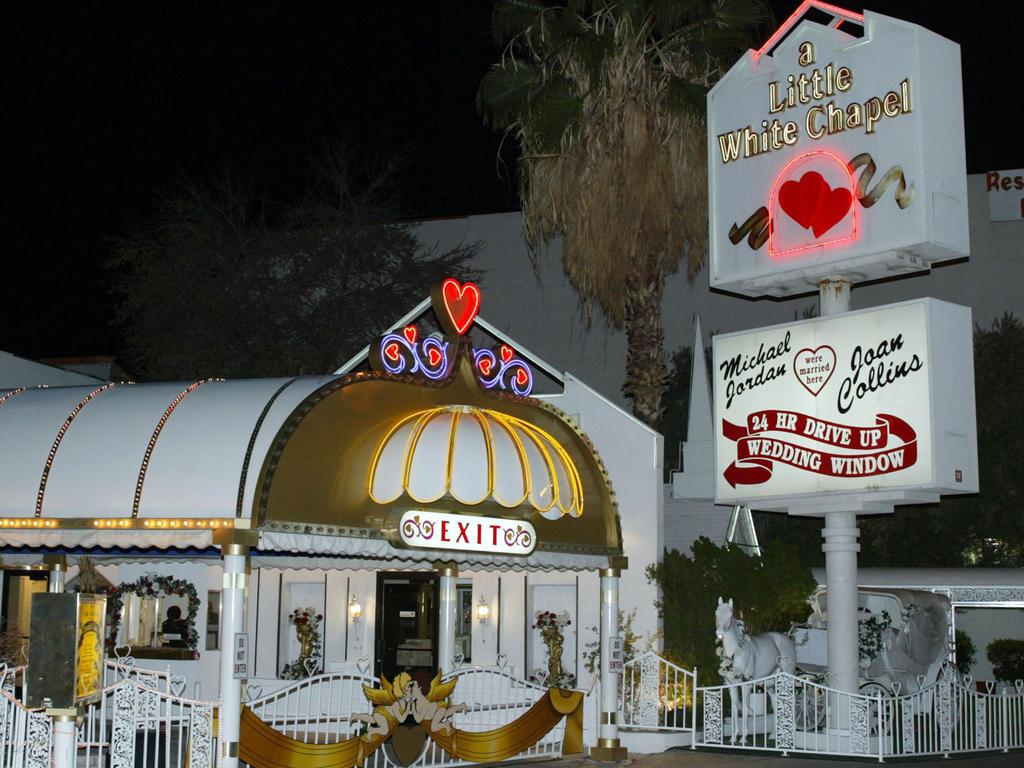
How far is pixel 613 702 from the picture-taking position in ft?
56.7

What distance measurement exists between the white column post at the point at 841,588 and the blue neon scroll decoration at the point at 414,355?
7.02 meters

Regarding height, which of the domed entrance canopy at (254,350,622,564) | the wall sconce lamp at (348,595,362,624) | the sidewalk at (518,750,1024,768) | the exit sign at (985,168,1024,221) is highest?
the exit sign at (985,168,1024,221)

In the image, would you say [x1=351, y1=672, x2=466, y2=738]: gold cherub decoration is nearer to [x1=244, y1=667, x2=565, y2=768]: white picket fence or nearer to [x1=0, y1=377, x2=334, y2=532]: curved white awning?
[x1=244, y1=667, x2=565, y2=768]: white picket fence

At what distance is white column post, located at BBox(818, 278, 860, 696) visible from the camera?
19391 mm

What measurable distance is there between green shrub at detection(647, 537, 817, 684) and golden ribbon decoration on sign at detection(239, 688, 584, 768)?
413 cm

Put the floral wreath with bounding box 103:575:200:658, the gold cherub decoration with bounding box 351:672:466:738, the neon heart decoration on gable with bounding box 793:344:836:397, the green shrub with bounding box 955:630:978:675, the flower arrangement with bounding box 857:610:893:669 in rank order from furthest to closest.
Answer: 1. the green shrub with bounding box 955:630:978:675
2. the floral wreath with bounding box 103:575:200:658
3. the flower arrangement with bounding box 857:610:893:669
4. the neon heart decoration on gable with bounding box 793:344:836:397
5. the gold cherub decoration with bounding box 351:672:466:738

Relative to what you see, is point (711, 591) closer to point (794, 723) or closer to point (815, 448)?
point (815, 448)

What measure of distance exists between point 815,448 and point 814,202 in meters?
3.72

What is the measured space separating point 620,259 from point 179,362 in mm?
17354

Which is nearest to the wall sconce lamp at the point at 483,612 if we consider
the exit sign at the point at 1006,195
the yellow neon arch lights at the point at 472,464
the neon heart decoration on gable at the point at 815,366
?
the yellow neon arch lights at the point at 472,464

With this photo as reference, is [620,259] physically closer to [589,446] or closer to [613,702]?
[589,446]

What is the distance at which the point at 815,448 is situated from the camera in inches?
784

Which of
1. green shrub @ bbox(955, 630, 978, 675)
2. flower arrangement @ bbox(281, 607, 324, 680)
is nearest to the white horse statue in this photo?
flower arrangement @ bbox(281, 607, 324, 680)

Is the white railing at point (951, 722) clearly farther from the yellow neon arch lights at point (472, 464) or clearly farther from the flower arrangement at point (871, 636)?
the yellow neon arch lights at point (472, 464)
